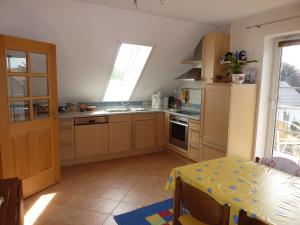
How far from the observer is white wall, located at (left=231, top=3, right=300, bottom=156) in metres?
2.97

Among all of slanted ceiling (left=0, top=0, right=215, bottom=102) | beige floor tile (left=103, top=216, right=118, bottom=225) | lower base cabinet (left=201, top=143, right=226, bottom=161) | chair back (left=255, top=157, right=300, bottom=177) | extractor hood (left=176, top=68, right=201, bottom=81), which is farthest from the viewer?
extractor hood (left=176, top=68, right=201, bottom=81)

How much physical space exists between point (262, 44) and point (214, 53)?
65 cm

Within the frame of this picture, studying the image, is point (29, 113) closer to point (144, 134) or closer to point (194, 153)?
point (144, 134)

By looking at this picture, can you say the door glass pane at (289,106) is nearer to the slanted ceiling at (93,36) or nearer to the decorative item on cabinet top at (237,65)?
the decorative item on cabinet top at (237,65)

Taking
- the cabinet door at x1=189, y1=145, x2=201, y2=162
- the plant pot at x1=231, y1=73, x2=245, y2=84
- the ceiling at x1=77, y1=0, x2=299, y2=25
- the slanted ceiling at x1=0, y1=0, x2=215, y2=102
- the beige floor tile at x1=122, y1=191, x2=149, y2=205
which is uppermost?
the ceiling at x1=77, y1=0, x2=299, y2=25

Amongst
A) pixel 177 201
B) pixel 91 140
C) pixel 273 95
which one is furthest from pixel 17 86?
pixel 273 95

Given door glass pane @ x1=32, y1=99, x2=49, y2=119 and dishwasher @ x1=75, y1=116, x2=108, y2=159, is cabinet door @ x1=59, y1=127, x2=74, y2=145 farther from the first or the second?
door glass pane @ x1=32, y1=99, x2=49, y2=119

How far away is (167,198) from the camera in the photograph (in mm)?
2762

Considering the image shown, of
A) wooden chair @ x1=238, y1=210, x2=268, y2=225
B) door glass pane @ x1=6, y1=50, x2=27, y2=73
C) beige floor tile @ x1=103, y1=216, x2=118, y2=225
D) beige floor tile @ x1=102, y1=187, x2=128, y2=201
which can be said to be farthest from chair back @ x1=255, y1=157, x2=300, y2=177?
door glass pane @ x1=6, y1=50, x2=27, y2=73

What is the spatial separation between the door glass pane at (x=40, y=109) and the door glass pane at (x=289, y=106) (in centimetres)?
311

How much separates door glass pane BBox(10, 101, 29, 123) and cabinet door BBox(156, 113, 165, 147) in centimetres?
230

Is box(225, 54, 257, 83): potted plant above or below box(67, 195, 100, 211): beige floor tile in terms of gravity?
above

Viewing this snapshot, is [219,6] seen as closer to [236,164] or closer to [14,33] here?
[236,164]

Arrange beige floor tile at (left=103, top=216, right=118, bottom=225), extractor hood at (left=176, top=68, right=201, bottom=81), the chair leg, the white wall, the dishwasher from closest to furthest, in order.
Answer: the chair leg < beige floor tile at (left=103, top=216, right=118, bottom=225) < the white wall < the dishwasher < extractor hood at (left=176, top=68, right=201, bottom=81)
